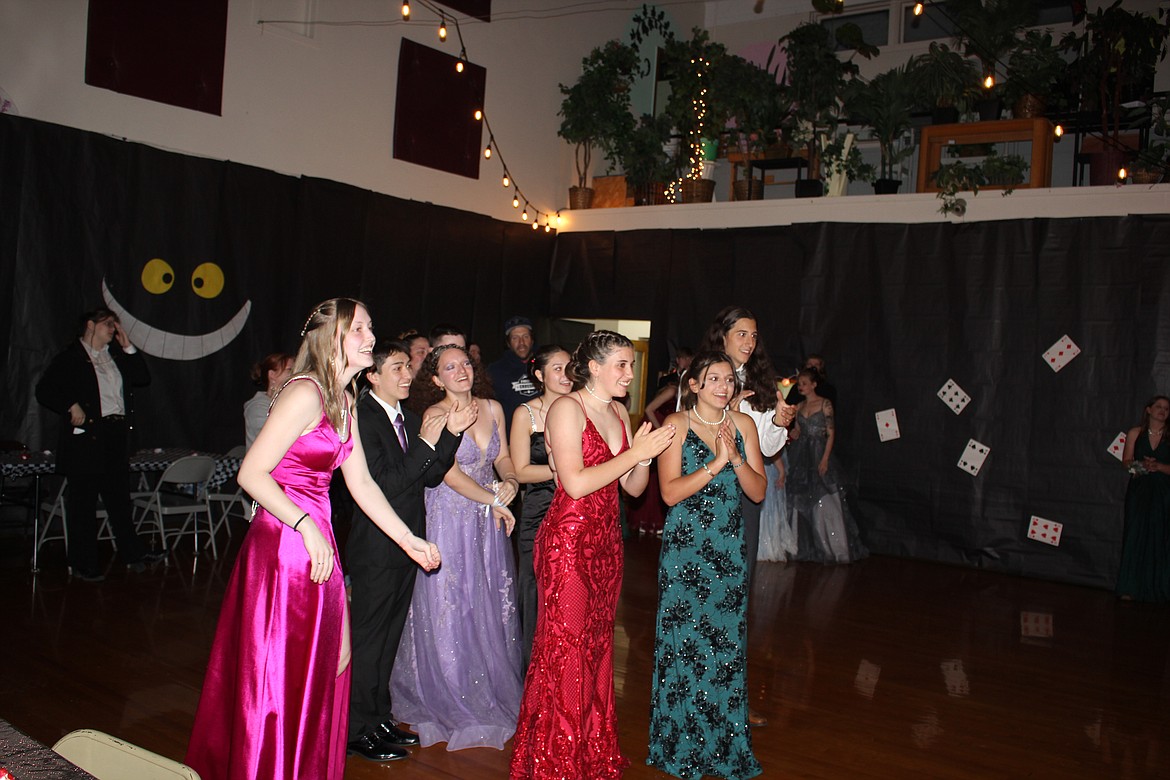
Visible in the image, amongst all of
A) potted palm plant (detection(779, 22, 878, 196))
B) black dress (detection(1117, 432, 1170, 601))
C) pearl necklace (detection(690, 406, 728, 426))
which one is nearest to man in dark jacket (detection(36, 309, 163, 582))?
pearl necklace (detection(690, 406, 728, 426))

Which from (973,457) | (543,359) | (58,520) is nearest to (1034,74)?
(973,457)

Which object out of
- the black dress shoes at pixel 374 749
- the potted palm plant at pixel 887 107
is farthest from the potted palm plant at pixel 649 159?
the black dress shoes at pixel 374 749

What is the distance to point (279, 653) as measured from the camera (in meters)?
2.58

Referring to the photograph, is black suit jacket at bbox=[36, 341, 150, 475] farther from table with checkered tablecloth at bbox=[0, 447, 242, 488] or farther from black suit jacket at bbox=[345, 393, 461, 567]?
black suit jacket at bbox=[345, 393, 461, 567]

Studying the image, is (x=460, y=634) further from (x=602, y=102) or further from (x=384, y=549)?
(x=602, y=102)

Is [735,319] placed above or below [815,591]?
above

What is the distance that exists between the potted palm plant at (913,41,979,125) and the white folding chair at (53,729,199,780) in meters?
8.55

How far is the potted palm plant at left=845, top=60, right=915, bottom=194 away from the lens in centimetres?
855

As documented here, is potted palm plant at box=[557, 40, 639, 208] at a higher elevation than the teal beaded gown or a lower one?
higher

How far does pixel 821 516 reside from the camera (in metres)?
7.83

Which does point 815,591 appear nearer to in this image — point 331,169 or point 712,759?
point 712,759

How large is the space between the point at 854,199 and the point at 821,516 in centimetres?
305

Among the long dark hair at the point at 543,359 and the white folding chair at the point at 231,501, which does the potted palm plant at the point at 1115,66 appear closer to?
the long dark hair at the point at 543,359

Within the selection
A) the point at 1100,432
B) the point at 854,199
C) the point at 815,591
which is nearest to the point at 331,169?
the point at 854,199
